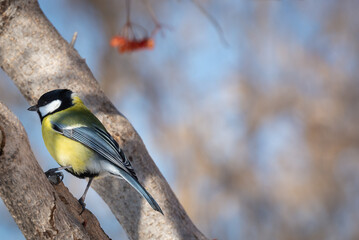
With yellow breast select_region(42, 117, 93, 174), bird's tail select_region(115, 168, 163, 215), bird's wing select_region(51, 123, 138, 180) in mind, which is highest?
bird's wing select_region(51, 123, 138, 180)

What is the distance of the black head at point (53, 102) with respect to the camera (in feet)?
9.40

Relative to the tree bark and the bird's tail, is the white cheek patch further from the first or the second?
the tree bark

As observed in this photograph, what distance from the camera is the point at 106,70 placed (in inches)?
291

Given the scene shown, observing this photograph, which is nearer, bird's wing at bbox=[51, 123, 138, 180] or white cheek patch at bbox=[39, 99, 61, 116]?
bird's wing at bbox=[51, 123, 138, 180]

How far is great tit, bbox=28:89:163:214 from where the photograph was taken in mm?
2793

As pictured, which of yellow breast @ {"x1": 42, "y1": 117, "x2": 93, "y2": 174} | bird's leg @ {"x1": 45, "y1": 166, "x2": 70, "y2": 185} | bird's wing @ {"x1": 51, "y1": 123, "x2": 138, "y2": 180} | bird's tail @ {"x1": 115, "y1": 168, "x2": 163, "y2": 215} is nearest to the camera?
bird's leg @ {"x1": 45, "y1": 166, "x2": 70, "y2": 185}

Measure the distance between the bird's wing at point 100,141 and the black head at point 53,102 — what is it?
0.10m

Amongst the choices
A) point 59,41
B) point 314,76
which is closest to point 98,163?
point 59,41

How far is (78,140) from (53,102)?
24 centimetres

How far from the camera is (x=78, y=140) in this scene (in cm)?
290

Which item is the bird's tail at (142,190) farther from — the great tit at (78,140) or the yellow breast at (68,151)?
the yellow breast at (68,151)

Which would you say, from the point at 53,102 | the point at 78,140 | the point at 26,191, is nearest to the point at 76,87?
the point at 53,102

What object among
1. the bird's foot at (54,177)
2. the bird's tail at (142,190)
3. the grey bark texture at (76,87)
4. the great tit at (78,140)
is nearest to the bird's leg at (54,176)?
the bird's foot at (54,177)

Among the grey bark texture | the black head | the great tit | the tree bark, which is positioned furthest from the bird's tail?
the black head
